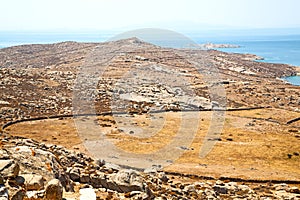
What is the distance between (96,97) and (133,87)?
401 inches

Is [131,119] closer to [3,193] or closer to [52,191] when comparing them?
[52,191]

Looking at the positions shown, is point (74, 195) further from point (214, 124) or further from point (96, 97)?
point (96, 97)

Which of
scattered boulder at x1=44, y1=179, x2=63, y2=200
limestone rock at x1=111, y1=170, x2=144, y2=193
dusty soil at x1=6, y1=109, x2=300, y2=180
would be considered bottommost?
dusty soil at x1=6, y1=109, x2=300, y2=180

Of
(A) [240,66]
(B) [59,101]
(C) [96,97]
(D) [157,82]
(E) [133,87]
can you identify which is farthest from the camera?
(A) [240,66]

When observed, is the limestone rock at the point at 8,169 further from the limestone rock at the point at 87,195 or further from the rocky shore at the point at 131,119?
the limestone rock at the point at 87,195

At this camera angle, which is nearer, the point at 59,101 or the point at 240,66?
the point at 59,101

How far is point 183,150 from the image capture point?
34.2 m

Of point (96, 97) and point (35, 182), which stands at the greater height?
point (35, 182)

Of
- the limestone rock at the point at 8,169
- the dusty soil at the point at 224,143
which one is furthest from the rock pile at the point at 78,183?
the dusty soil at the point at 224,143

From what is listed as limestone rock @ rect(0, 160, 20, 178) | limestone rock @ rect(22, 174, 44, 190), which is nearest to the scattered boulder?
limestone rock @ rect(22, 174, 44, 190)

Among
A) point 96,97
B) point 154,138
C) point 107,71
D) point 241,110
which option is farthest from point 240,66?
point 154,138

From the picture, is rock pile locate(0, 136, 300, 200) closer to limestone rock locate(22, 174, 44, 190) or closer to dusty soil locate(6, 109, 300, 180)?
limestone rock locate(22, 174, 44, 190)

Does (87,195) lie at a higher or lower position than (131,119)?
higher

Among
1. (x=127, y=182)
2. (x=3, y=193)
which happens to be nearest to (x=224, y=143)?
(x=127, y=182)
